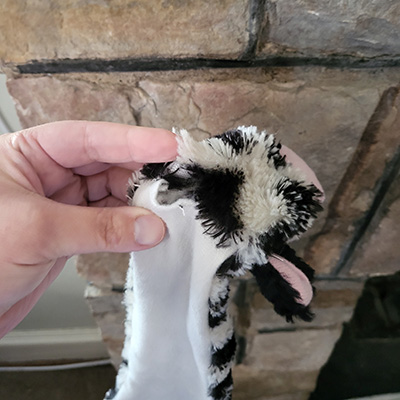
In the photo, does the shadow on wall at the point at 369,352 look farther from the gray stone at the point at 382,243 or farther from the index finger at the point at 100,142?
the index finger at the point at 100,142

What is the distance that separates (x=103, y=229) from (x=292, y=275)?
175 millimetres

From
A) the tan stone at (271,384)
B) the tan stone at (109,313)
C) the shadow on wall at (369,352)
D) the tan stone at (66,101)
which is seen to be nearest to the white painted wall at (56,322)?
the tan stone at (109,313)

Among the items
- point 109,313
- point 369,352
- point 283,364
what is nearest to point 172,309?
Answer: point 109,313

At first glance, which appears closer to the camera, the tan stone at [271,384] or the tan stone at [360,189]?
the tan stone at [360,189]

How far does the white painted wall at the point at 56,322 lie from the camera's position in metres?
0.90

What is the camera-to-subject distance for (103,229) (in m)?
0.34

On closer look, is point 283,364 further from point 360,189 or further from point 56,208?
point 56,208

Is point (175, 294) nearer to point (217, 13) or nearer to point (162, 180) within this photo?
point (162, 180)

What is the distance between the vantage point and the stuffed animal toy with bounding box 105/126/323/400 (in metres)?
0.31

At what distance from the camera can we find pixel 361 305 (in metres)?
0.82

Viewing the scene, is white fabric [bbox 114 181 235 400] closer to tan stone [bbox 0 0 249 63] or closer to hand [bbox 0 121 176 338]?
hand [bbox 0 121 176 338]

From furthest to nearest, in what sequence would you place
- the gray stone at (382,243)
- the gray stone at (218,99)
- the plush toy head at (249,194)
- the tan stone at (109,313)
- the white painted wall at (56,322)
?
1. the white painted wall at (56,322)
2. the tan stone at (109,313)
3. the gray stone at (382,243)
4. the gray stone at (218,99)
5. the plush toy head at (249,194)

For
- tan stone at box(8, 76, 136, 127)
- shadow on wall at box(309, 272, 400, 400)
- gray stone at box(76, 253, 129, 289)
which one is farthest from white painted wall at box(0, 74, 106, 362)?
shadow on wall at box(309, 272, 400, 400)

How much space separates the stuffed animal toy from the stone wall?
105 mm
